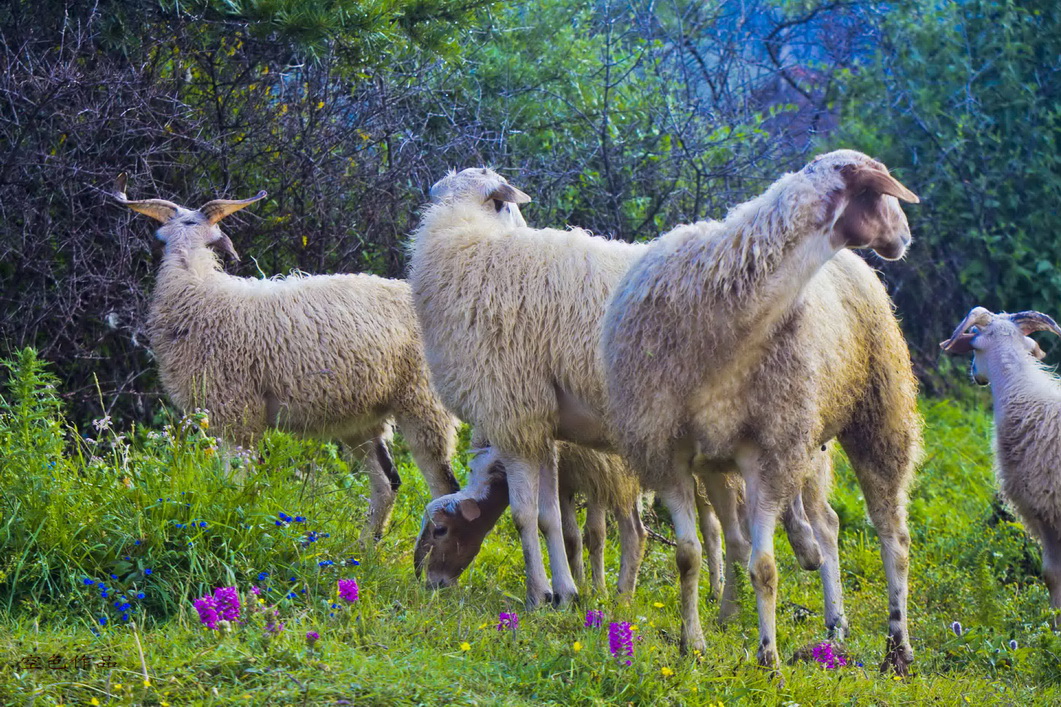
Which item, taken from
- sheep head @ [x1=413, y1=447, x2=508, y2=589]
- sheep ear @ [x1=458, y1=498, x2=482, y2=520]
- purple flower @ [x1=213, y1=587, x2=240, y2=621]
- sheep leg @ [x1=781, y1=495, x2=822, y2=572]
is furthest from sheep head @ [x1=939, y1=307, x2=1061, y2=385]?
purple flower @ [x1=213, y1=587, x2=240, y2=621]

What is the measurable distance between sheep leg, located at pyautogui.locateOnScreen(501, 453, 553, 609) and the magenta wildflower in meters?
1.26

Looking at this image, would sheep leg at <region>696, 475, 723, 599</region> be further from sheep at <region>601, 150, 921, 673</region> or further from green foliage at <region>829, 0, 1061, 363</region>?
green foliage at <region>829, 0, 1061, 363</region>

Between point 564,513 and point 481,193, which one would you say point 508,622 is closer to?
point 564,513

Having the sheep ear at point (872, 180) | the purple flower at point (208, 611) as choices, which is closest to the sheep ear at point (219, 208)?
the purple flower at point (208, 611)

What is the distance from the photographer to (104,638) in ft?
12.9

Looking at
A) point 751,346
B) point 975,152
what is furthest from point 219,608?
point 975,152

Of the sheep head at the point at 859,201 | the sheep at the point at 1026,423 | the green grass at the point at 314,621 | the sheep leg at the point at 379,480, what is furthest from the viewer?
the sheep leg at the point at 379,480

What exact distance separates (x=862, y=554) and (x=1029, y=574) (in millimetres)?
899

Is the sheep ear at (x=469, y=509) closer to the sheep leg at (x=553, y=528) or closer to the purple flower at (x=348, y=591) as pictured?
the sheep leg at (x=553, y=528)

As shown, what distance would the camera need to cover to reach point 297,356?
253 inches

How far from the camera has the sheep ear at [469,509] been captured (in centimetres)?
562

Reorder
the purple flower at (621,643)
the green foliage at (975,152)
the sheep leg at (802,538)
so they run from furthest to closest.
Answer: the green foliage at (975,152) < the sheep leg at (802,538) < the purple flower at (621,643)

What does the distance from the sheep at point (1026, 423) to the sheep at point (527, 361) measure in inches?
41.6

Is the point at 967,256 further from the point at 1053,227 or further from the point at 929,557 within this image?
the point at 929,557
